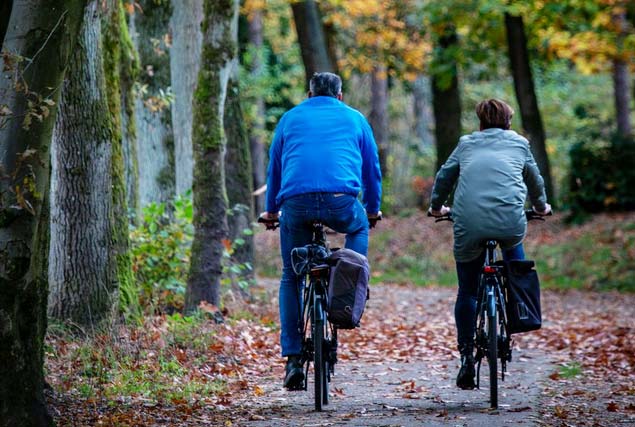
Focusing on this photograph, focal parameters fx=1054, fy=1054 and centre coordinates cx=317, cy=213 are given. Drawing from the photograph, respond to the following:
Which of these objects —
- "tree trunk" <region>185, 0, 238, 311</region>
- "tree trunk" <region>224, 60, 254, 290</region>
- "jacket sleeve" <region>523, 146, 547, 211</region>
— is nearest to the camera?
"jacket sleeve" <region>523, 146, 547, 211</region>

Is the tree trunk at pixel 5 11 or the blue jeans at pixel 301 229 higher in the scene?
the tree trunk at pixel 5 11

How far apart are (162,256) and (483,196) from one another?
5.47m

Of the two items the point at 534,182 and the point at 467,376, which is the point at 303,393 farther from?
the point at 534,182

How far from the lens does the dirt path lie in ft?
22.4

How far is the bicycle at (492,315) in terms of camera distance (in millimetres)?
7117

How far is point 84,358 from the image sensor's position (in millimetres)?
8211

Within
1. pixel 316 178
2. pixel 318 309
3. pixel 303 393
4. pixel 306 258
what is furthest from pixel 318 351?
pixel 303 393

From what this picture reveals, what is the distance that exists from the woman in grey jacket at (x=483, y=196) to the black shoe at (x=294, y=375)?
1202 mm

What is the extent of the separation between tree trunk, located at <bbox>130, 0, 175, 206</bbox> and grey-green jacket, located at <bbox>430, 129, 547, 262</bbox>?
348 inches

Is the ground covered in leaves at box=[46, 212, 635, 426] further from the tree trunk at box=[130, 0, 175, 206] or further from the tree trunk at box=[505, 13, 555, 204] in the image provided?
the tree trunk at box=[505, 13, 555, 204]

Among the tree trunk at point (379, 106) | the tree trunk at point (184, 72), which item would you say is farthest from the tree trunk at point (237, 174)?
the tree trunk at point (379, 106)

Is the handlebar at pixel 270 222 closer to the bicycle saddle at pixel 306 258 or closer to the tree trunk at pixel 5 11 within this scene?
the bicycle saddle at pixel 306 258

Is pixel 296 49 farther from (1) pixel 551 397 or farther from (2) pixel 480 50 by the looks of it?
(1) pixel 551 397

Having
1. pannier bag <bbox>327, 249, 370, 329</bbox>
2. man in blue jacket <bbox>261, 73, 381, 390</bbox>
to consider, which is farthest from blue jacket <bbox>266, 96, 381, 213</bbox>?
pannier bag <bbox>327, 249, 370, 329</bbox>
